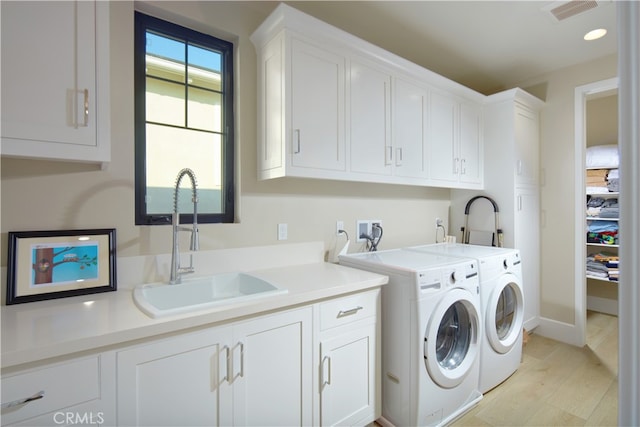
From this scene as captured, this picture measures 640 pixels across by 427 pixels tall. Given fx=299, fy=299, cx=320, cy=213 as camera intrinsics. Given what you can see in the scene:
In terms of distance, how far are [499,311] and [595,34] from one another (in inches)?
90.3

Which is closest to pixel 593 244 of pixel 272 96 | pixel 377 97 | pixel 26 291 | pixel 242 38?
pixel 377 97

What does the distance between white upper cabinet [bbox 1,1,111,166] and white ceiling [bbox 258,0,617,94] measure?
1142 mm

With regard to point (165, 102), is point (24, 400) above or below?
below

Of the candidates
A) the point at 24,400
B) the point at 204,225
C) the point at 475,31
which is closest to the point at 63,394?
the point at 24,400

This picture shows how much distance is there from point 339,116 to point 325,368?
144 centimetres

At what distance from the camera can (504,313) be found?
233 centimetres

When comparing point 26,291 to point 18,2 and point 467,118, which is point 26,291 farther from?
point 467,118

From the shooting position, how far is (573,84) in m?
2.86

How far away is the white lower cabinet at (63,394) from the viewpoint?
845 millimetres

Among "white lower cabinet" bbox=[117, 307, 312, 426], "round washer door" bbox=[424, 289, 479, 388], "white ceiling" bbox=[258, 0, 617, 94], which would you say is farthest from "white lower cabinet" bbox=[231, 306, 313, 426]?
"white ceiling" bbox=[258, 0, 617, 94]

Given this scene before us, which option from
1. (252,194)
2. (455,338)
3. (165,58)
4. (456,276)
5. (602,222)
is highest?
(165,58)

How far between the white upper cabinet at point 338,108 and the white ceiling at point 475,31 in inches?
11.8

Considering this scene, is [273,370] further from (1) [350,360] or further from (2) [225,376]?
(1) [350,360]

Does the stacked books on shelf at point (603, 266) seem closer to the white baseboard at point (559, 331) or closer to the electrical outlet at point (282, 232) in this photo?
the white baseboard at point (559, 331)
